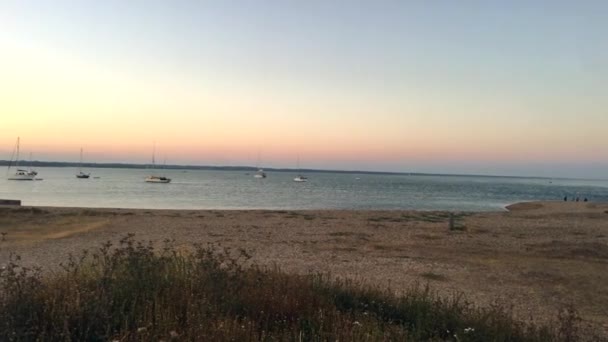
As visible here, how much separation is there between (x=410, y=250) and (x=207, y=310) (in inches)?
544

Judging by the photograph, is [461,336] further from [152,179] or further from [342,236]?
[152,179]

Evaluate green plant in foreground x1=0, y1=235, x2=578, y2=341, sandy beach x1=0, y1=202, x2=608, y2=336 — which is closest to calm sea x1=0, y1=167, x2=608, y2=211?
sandy beach x1=0, y1=202, x2=608, y2=336

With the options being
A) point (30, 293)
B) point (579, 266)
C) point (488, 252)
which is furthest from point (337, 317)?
point (488, 252)

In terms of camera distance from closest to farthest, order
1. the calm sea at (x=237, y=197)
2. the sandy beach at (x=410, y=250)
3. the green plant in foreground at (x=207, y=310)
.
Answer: the green plant in foreground at (x=207, y=310)
the sandy beach at (x=410, y=250)
the calm sea at (x=237, y=197)

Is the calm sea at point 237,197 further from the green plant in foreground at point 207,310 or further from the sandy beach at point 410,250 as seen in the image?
the green plant in foreground at point 207,310

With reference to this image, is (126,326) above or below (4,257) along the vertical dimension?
above

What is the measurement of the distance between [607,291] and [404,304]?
769cm

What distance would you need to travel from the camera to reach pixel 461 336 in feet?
16.6

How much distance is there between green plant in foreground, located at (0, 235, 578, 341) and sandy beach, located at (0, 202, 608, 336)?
1.27 m

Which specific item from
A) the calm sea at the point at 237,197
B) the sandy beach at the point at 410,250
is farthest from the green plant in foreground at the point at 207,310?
the calm sea at the point at 237,197

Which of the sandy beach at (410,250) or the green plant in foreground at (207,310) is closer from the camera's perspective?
the green plant in foreground at (207,310)

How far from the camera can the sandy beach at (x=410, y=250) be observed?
11.1m

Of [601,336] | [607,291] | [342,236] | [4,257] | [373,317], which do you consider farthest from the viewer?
[342,236]

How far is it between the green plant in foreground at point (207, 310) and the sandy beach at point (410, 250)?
1.27 metres
